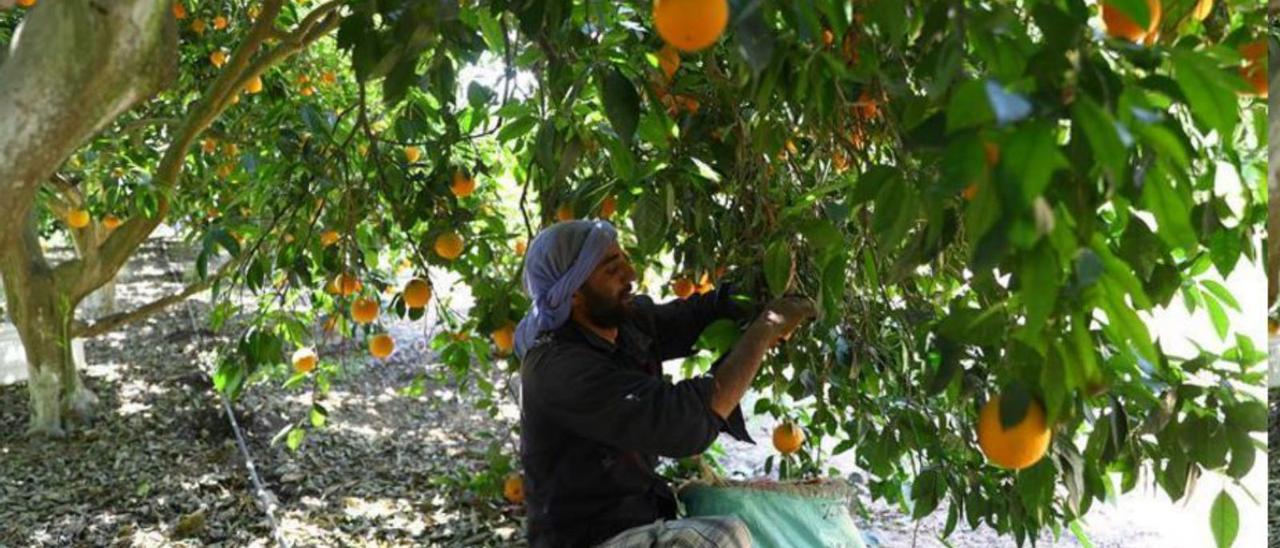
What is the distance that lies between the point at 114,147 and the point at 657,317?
2756 mm

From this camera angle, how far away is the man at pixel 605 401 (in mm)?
1687

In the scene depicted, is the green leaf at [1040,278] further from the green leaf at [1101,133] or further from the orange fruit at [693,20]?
the orange fruit at [693,20]

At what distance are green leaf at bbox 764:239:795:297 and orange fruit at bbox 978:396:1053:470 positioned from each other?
560 millimetres

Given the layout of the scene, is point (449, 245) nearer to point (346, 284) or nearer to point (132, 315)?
point (346, 284)

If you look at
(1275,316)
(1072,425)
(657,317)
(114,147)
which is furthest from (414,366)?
(1072,425)

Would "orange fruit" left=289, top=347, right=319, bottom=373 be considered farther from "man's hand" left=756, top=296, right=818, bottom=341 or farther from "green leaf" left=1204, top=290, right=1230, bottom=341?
"green leaf" left=1204, top=290, right=1230, bottom=341

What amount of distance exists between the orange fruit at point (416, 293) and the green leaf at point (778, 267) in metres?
1.12

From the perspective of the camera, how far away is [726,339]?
188 centimetres

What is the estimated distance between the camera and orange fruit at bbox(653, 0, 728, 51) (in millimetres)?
845

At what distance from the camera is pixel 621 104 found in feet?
3.91

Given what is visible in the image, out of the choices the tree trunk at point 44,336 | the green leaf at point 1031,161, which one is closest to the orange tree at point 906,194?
the green leaf at point 1031,161

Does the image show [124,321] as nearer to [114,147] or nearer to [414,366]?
[114,147]

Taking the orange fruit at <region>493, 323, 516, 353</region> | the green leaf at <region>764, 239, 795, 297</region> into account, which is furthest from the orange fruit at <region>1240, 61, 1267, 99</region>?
the orange fruit at <region>493, 323, 516, 353</region>

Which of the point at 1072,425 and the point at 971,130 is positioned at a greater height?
the point at 971,130
